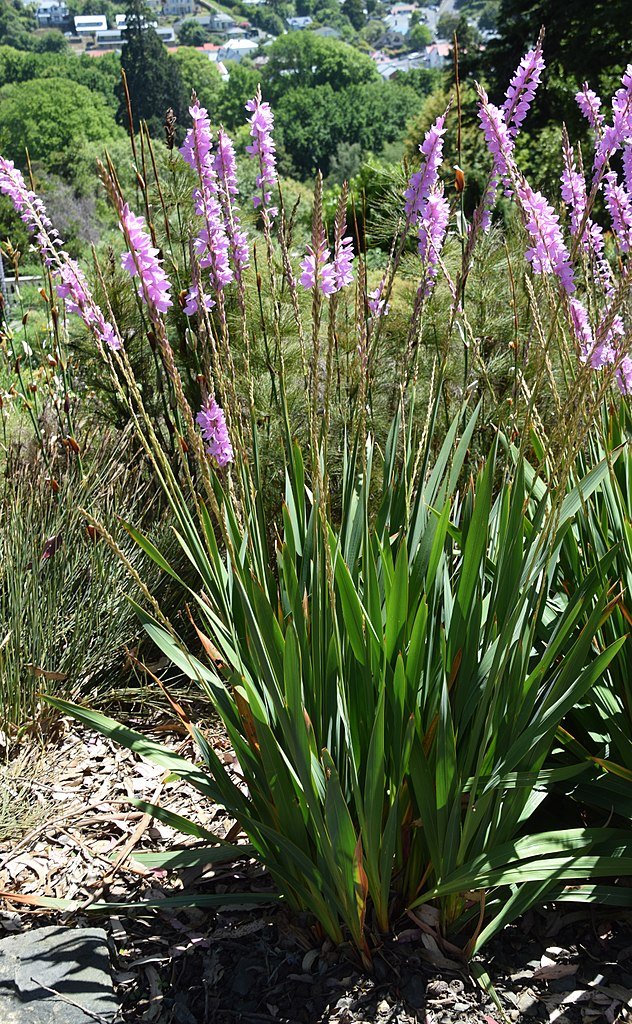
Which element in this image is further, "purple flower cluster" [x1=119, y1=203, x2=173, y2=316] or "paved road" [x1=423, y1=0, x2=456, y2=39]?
"paved road" [x1=423, y1=0, x2=456, y2=39]

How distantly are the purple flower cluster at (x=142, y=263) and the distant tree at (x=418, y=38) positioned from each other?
18285cm

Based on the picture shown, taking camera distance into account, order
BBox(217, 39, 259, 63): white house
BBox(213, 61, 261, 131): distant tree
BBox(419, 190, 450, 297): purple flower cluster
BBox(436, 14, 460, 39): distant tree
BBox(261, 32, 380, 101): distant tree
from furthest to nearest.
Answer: BBox(217, 39, 259, 63): white house
BBox(261, 32, 380, 101): distant tree
BBox(213, 61, 261, 131): distant tree
BBox(436, 14, 460, 39): distant tree
BBox(419, 190, 450, 297): purple flower cluster

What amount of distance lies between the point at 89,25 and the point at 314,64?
7930cm

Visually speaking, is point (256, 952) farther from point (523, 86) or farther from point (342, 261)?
point (523, 86)

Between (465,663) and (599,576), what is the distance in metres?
0.32

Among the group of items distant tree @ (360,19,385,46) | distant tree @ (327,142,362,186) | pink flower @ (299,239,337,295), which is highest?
distant tree @ (360,19,385,46)

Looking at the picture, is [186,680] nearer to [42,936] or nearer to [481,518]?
[42,936]

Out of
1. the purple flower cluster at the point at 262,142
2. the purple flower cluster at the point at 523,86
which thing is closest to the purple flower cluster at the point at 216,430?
the purple flower cluster at the point at 262,142

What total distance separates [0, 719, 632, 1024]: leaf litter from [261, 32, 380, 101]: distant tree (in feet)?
326

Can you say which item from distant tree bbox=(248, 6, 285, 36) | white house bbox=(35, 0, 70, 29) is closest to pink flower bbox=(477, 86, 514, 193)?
distant tree bbox=(248, 6, 285, 36)

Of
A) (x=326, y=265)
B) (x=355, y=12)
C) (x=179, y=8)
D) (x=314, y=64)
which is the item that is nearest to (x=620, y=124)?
(x=326, y=265)

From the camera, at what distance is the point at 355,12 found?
162 meters

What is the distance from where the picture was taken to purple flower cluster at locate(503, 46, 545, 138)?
1.88 m

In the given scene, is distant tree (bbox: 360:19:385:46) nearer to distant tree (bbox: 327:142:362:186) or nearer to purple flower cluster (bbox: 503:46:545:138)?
distant tree (bbox: 327:142:362:186)
